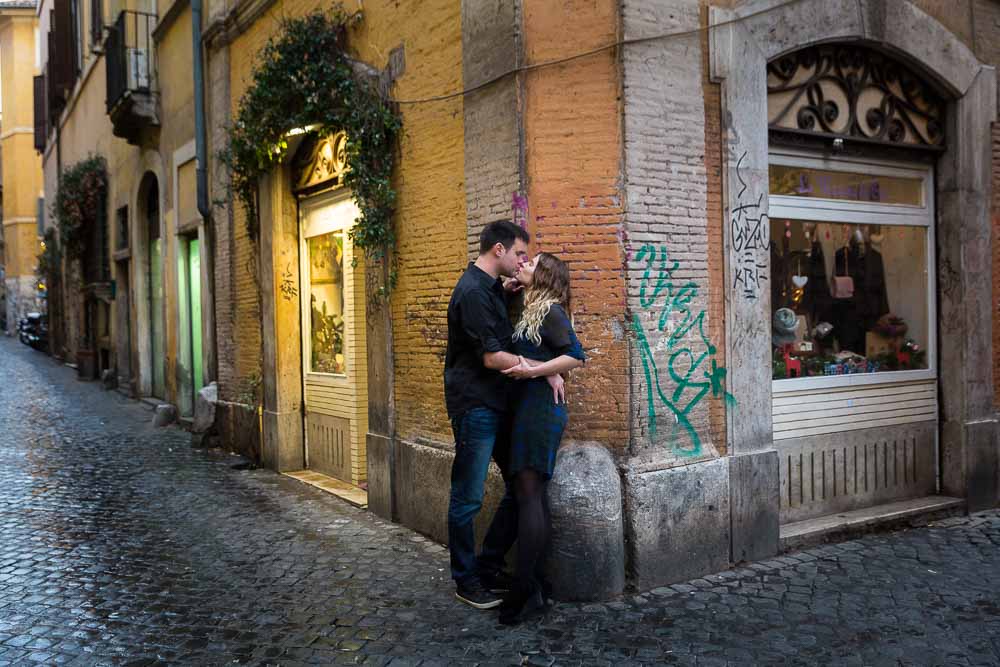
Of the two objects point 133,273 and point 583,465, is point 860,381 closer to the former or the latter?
point 583,465

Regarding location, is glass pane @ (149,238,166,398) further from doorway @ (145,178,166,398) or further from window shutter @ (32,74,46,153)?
window shutter @ (32,74,46,153)

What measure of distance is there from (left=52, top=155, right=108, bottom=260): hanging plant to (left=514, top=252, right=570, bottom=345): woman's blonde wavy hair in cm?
1469

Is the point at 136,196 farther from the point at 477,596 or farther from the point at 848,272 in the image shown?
the point at 477,596

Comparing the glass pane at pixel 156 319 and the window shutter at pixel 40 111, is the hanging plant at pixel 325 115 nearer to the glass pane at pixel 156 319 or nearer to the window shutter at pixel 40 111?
the glass pane at pixel 156 319

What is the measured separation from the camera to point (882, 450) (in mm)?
6648

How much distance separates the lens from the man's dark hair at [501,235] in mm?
4688

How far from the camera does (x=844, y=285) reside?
669cm

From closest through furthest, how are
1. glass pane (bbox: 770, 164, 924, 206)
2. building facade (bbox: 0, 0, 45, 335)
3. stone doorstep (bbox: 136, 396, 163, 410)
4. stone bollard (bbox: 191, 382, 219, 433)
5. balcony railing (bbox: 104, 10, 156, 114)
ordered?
glass pane (bbox: 770, 164, 924, 206) → stone bollard (bbox: 191, 382, 219, 433) → balcony railing (bbox: 104, 10, 156, 114) → stone doorstep (bbox: 136, 396, 163, 410) → building facade (bbox: 0, 0, 45, 335)

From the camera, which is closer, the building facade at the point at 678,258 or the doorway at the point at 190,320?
the building facade at the point at 678,258

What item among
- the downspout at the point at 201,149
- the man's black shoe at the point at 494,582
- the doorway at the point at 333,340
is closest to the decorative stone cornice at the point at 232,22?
the downspout at the point at 201,149

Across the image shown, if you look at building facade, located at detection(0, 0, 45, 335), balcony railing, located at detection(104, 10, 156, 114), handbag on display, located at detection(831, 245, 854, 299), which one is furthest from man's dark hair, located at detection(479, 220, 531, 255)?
building facade, located at detection(0, 0, 45, 335)

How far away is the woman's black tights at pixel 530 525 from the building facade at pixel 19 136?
33.2 metres

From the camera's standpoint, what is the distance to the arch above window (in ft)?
19.9

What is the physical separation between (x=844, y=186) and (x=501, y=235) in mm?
3260
